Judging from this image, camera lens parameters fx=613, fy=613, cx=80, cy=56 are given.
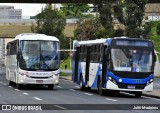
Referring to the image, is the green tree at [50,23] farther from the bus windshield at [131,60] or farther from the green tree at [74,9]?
the green tree at [74,9]

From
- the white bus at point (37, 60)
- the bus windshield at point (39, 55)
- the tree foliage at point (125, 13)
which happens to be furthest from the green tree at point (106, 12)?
the bus windshield at point (39, 55)

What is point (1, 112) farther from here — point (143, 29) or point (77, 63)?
point (143, 29)

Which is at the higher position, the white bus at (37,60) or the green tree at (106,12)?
the green tree at (106,12)

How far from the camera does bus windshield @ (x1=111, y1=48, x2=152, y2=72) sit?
29141 millimetres

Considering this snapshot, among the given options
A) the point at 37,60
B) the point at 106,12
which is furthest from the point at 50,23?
the point at 37,60

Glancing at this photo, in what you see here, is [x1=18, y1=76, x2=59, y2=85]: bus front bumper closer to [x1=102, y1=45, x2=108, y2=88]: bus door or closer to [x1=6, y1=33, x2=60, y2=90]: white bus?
[x1=6, y1=33, x2=60, y2=90]: white bus

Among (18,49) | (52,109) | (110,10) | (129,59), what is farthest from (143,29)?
(52,109)

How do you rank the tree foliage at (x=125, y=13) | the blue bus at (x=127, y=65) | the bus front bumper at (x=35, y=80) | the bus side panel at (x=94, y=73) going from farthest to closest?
the tree foliage at (x=125, y=13) → the bus front bumper at (x=35, y=80) → the bus side panel at (x=94, y=73) → the blue bus at (x=127, y=65)

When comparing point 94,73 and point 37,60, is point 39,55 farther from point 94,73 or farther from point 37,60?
point 94,73

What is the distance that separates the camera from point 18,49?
3619cm

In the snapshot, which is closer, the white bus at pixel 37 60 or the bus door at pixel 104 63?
the bus door at pixel 104 63

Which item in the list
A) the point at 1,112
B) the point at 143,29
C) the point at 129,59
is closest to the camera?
the point at 1,112

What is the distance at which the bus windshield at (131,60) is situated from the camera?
2914cm

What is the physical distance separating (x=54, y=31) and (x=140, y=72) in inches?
1457
